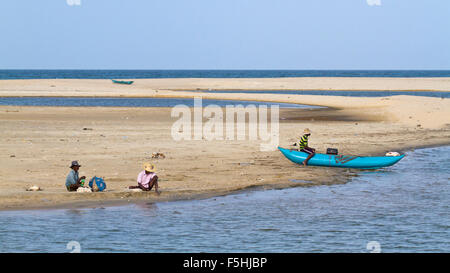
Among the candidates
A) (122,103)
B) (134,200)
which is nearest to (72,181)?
(134,200)

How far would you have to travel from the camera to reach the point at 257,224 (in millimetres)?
A: 13734

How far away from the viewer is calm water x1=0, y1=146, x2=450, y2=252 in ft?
39.6

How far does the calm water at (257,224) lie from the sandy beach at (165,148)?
878 mm

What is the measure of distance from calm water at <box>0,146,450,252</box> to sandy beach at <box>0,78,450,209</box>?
2.88ft

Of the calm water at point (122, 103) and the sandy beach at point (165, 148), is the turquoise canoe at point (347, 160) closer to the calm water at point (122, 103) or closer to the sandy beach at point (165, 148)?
the sandy beach at point (165, 148)

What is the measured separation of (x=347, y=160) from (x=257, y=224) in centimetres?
733

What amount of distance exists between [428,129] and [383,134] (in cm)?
425

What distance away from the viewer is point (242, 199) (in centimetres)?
1603

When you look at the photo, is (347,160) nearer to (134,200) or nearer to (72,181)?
(134,200)

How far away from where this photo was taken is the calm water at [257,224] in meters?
12.1

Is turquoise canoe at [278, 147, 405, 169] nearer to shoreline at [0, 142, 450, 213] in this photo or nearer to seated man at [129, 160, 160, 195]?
shoreline at [0, 142, 450, 213]

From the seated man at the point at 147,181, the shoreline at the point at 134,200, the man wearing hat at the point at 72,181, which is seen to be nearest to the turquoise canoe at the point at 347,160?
the shoreline at the point at 134,200
